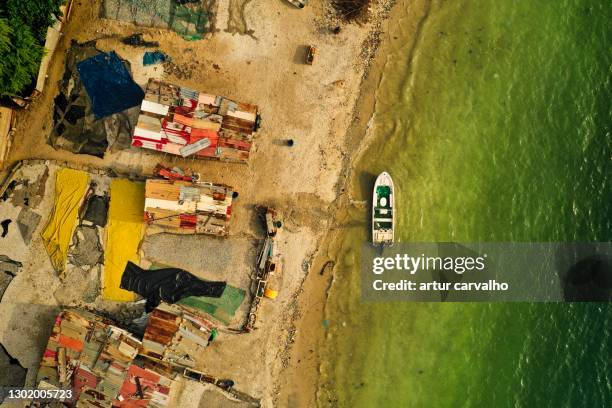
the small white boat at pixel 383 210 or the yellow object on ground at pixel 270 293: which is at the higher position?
the small white boat at pixel 383 210

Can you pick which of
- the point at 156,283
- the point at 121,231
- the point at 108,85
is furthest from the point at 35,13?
the point at 156,283

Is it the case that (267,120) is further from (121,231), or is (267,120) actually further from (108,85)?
(121,231)

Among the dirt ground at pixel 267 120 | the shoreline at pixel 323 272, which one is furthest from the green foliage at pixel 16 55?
the shoreline at pixel 323 272

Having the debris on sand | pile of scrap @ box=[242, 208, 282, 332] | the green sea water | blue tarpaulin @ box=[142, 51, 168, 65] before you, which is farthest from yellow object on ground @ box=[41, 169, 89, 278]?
the green sea water

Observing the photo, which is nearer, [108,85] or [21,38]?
[21,38]

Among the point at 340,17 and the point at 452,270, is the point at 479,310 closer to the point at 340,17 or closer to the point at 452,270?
the point at 452,270

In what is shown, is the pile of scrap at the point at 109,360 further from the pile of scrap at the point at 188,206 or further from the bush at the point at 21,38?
the bush at the point at 21,38
